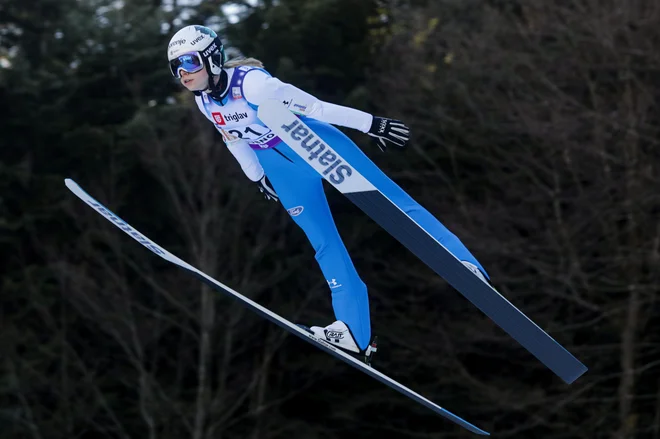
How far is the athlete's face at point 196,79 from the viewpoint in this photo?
4391 mm

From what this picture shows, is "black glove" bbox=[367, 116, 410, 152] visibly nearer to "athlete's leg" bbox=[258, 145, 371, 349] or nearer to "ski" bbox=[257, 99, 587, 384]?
"ski" bbox=[257, 99, 587, 384]

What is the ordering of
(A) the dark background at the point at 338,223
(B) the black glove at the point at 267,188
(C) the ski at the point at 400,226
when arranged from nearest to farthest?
(C) the ski at the point at 400,226, (B) the black glove at the point at 267,188, (A) the dark background at the point at 338,223

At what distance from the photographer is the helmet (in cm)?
437

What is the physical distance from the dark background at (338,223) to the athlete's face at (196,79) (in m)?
6.47

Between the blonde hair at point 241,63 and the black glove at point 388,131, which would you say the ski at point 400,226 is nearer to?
the black glove at point 388,131

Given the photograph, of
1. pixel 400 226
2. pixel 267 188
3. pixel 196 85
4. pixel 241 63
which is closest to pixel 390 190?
pixel 400 226

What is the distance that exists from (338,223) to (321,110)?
24.5ft

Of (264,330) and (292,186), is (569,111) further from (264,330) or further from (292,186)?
(292,186)

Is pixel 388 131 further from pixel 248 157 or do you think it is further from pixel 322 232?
pixel 248 157

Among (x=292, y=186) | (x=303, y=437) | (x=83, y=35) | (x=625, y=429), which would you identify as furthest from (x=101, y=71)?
(x=292, y=186)

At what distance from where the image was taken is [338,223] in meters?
11.9

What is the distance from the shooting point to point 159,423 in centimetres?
1158

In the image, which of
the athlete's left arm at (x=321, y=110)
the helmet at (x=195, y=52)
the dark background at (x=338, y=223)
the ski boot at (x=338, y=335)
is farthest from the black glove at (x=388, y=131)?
the dark background at (x=338, y=223)

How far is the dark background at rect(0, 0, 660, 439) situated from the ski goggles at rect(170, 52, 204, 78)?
256 inches
